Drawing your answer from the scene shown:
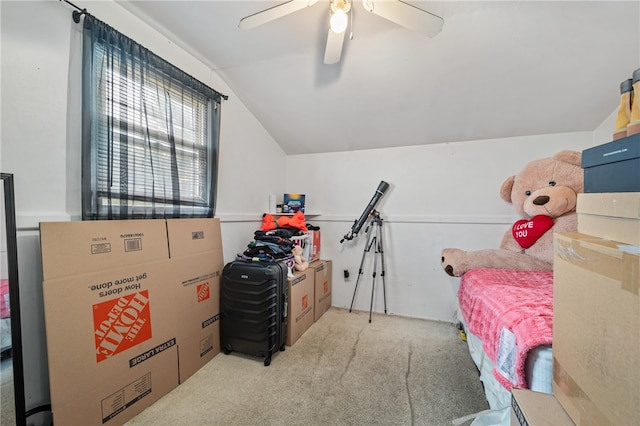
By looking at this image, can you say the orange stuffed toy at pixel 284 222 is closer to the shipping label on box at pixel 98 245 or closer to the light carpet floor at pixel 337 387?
the light carpet floor at pixel 337 387

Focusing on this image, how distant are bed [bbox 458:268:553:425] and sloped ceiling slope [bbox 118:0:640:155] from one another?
144 centimetres

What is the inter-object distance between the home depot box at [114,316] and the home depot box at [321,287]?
4.06ft

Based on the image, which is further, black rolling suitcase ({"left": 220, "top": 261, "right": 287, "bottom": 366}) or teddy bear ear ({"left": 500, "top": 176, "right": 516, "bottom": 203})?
teddy bear ear ({"left": 500, "top": 176, "right": 516, "bottom": 203})

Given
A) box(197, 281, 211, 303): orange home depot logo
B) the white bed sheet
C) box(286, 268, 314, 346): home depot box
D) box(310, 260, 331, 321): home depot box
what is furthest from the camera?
box(310, 260, 331, 321): home depot box

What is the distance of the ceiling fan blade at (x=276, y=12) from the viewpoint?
1.34m

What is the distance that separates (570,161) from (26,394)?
366 centimetres

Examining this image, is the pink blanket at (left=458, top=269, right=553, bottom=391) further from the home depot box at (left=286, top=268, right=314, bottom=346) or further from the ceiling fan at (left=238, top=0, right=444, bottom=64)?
the ceiling fan at (left=238, top=0, right=444, bottom=64)

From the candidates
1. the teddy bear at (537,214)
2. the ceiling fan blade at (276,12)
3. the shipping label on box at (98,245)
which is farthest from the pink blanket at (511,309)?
the shipping label on box at (98,245)

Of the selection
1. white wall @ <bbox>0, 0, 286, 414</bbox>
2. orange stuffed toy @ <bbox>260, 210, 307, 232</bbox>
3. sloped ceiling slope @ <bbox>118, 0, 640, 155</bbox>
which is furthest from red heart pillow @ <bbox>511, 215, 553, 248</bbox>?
white wall @ <bbox>0, 0, 286, 414</bbox>

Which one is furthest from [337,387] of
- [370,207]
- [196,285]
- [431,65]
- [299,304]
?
[431,65]

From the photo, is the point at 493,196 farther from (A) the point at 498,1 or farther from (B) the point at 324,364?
(B) the point at 324,364

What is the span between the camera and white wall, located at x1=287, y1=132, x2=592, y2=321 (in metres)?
2.63

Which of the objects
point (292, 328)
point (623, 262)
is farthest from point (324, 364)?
point (623, 262)

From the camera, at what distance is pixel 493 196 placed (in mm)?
2645
